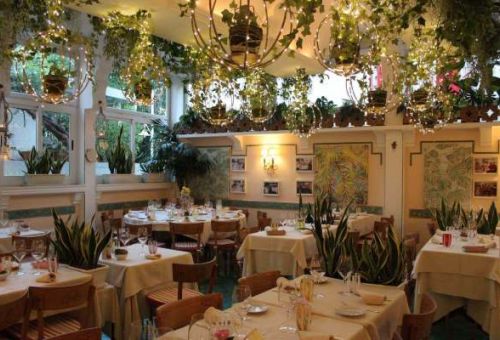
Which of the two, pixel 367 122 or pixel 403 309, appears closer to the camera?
pixel 403 309

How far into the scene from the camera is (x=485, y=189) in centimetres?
850

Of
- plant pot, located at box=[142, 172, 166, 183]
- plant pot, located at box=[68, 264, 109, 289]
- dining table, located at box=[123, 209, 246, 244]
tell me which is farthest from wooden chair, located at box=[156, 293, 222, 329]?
plant pot, located at box=[142, 172, 166, 183]

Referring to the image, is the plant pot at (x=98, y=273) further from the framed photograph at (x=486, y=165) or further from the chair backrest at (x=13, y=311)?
the framed photograph at (x=486, y=165)

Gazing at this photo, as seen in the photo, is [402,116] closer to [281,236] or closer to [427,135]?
[427,135]

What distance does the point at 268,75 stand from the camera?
9531mm

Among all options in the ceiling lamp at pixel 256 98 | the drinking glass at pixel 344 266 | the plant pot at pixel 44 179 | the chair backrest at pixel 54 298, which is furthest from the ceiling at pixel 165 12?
the plant pot at pixel 44 179

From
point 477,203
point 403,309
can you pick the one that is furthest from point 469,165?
point 403,309

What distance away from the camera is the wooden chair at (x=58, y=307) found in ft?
11.1

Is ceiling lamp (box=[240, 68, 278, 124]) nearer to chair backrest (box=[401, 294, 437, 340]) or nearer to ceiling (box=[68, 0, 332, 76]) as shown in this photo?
ceiling (box=[68, 0, 332, 76])

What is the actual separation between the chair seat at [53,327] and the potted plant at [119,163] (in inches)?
268

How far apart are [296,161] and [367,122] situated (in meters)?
1.99

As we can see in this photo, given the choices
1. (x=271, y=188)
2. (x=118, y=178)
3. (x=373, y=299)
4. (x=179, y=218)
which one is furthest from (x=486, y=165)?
(x=118, y=178)

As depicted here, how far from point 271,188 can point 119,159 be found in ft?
11.9

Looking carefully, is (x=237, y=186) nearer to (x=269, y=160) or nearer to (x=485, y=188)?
(x=269, y=160)
